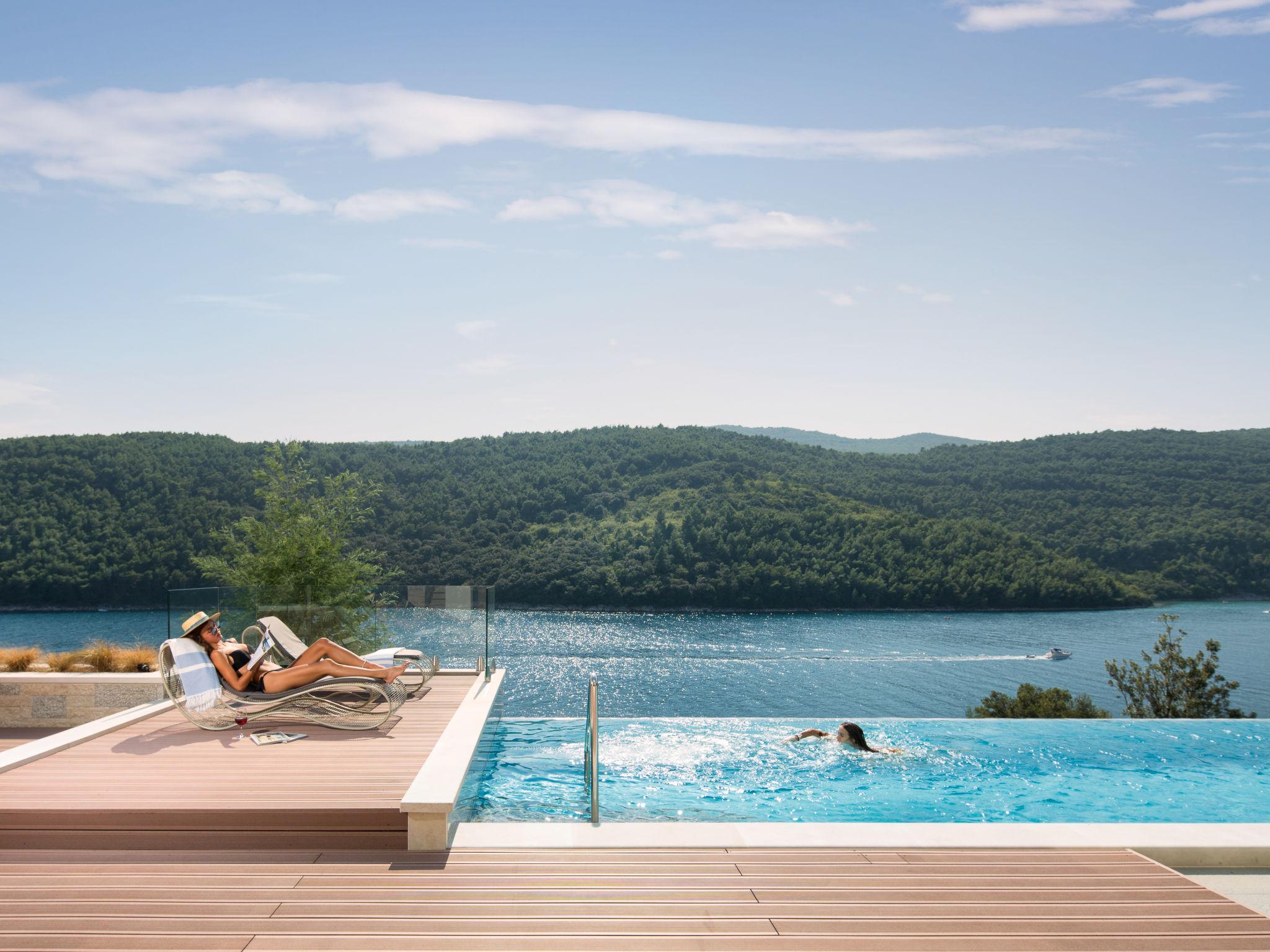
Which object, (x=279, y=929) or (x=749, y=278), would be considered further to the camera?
(x=749, y=278)

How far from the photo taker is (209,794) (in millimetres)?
4297

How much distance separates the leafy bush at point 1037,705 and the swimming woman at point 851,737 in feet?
18.7

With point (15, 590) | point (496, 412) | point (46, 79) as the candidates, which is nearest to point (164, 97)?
point (46, 79)

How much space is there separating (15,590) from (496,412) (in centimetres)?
2727

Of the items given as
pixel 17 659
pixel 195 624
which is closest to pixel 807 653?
pixel 17 659

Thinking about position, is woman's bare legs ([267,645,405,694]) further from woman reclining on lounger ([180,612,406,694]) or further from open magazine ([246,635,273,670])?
open magazine ([246,635,273,670])

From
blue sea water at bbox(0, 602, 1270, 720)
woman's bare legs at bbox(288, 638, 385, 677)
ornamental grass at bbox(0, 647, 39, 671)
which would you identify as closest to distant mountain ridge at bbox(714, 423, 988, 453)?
blue sea water at bbox(0, 602, 1270, 720)

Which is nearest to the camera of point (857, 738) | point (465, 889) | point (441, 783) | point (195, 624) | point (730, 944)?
point (730, 944)

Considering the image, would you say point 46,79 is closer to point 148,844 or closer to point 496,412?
point 148,844

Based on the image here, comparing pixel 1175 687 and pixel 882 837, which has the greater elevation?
pixel 882 837

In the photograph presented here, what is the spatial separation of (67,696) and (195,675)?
3088 millimetres

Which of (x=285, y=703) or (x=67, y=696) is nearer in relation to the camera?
(x=285, y=703)

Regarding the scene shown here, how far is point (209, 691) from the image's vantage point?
585 cm

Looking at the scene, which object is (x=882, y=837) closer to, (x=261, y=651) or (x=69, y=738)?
(x=261, y=651)
